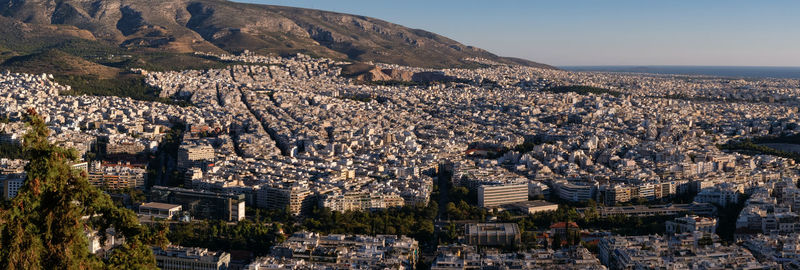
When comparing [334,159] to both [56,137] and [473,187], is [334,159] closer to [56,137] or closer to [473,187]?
[473,187]

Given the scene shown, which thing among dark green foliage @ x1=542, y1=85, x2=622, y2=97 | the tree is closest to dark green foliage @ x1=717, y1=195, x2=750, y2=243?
the tree

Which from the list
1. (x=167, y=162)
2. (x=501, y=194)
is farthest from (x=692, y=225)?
(x=167, y=162)

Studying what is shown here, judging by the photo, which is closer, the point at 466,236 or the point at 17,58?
the point at 466,236

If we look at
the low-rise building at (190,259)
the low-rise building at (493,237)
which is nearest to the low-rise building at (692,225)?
the low-rise building at (493,237)

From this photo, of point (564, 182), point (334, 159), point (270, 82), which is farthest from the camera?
point (270, 82)

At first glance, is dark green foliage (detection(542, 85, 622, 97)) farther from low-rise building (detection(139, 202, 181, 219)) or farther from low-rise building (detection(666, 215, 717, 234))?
low-rise building (detection(139, 202, 181, 219))

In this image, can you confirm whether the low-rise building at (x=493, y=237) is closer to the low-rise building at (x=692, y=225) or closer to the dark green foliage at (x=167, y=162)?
the low-rise building at (x=692, y=225)

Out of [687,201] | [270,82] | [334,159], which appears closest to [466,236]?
[687,201]

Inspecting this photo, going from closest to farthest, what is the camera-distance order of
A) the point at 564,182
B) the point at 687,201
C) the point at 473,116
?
the point at 687,201 < the point at 564,182 < the point at 473,116
